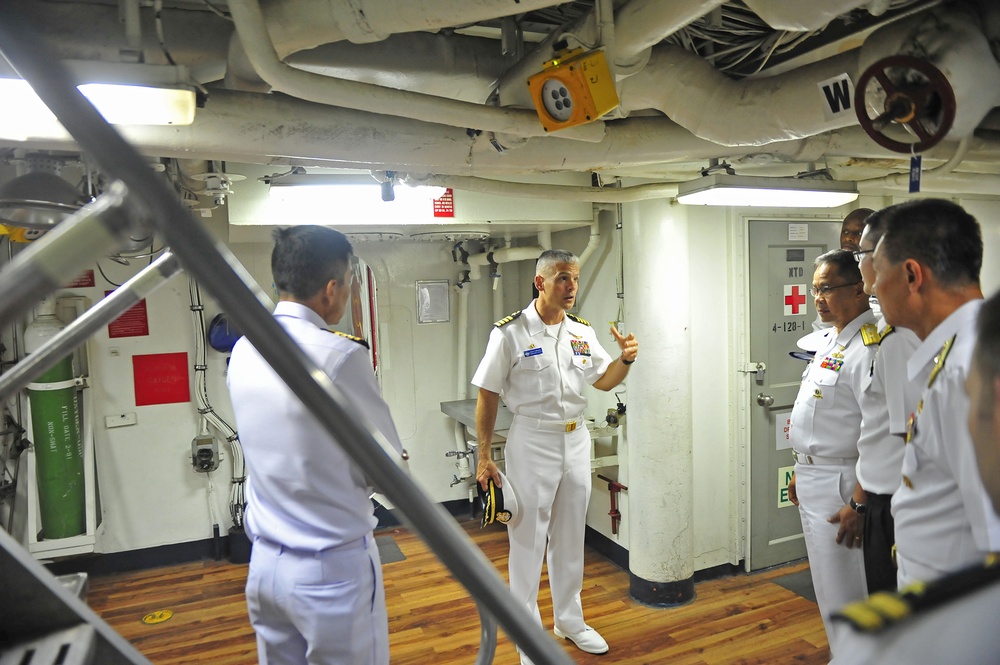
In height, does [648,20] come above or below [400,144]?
above

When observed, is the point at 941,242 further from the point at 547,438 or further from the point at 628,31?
the point at 547,438

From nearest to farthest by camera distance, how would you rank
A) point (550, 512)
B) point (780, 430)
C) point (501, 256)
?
point (550, 512) < point (780, 430) < point (501, 256)

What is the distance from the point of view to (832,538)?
266 cm

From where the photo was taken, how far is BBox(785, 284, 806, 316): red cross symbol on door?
161 inches

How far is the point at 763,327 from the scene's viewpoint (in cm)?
402

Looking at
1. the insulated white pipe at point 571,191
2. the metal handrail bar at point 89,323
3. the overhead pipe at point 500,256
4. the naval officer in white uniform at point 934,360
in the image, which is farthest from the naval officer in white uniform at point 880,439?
the overhead pipe at point 500,256

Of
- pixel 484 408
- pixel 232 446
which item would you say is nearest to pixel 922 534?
pixel 484 408

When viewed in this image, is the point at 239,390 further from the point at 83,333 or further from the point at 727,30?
the point at 727,30

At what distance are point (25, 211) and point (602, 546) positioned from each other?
353 cm

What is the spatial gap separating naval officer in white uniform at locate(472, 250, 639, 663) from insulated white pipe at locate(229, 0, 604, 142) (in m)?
1.29

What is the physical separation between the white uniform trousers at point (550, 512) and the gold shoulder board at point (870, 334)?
4.50 ft

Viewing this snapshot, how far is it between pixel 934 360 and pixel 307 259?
160cm

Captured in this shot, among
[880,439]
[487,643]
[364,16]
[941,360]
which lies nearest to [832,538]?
[880,439]

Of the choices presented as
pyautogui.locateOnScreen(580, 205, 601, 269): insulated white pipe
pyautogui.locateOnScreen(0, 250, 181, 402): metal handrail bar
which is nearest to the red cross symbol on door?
pyautogui.locateOnScreen(580, 205, 601, 269): insulated white pipe
